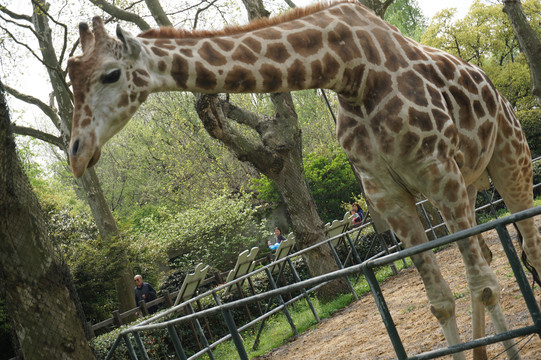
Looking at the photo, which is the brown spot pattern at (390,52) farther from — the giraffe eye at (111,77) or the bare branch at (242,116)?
the bare branch at (242,116)

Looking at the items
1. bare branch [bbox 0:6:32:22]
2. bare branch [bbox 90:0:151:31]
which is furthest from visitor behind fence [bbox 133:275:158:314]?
bare branch [bbox 0:6:32:22]

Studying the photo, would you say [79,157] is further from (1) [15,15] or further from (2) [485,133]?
(1) [15,15]

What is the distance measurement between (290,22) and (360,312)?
6174mm

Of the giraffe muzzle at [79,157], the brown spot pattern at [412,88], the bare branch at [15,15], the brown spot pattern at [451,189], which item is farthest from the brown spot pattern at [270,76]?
the bare branch at [15,15]

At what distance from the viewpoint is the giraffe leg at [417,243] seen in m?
3.93

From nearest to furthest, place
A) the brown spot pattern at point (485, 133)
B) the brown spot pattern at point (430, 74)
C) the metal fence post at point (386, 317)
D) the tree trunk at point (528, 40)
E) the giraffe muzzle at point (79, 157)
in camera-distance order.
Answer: the metal fence post at point (386, 317) < the giraffe muzzle at point (79, 157) < the brown spot pattern at point (430, 74) < the brown spot pattern at point (485, 133) < the tree trunk at point (528, 40)

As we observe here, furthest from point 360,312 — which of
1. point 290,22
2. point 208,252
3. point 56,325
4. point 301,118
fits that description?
point 301,118

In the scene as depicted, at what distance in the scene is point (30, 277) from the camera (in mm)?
6457

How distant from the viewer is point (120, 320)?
11.2 m

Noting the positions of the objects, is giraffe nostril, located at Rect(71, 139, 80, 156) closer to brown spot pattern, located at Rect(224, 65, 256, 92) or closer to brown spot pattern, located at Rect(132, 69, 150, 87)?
brown spot pattern, located at Rect(132, 69, 150, 87)

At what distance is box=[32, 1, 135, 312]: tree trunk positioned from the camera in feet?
54.3

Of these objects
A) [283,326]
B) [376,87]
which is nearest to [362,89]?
[376,87]

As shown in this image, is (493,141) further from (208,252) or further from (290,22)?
(208,252)

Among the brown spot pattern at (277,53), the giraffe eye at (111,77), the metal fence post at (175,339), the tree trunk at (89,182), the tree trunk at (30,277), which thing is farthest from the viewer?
the tree trunk at (89,182)
